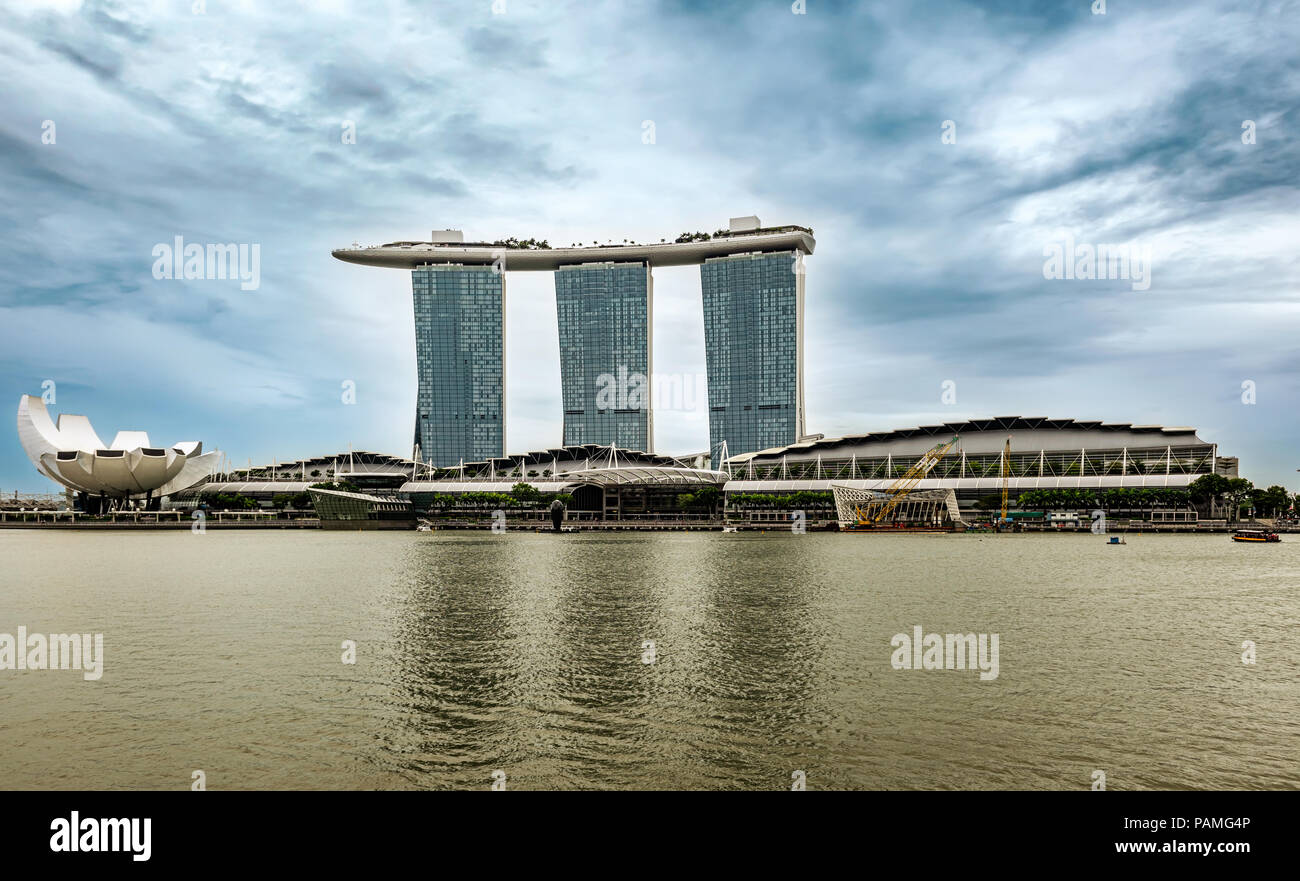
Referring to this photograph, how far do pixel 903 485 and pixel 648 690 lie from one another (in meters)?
127

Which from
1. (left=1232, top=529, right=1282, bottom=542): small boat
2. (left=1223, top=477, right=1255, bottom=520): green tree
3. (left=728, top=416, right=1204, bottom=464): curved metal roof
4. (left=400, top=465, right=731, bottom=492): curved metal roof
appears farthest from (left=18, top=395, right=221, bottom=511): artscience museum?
(left=1223, top=477, right=1255, bottom=520): green tree

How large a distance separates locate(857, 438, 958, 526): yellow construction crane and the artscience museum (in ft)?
403

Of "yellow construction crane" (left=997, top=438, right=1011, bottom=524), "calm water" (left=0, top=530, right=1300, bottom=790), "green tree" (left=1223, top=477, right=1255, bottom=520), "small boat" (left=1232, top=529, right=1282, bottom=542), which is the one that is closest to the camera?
"calm water" (left=0, top=530, right=1300, bottom=790)

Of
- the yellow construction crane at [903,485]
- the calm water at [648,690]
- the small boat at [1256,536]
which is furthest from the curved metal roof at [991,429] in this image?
the calm water at [648,690]

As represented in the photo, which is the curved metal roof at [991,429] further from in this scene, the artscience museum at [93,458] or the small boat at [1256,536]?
the artscience museum at [93,458]

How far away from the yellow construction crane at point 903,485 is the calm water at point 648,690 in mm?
83219

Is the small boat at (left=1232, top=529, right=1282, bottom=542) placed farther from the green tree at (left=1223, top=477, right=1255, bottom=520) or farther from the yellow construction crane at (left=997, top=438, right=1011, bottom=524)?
the yellow construction crane at (left=997, top=438, right=1011, bottom=524)

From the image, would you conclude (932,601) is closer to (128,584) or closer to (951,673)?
(951,673)

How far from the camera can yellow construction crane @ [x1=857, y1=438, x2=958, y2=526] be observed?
126 meters

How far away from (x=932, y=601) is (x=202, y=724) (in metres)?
29.1

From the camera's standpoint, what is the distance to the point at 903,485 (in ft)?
458

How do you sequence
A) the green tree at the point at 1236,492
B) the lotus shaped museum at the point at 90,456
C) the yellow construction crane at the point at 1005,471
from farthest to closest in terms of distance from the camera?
the lotus shaped museum at the point at 90,456
the yellow construction crane at the point at 1005,471
the green tree at the point at 1236,492

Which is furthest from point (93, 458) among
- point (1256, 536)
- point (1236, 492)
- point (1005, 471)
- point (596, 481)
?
point (1236, 492)

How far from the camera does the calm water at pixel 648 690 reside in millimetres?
14469
